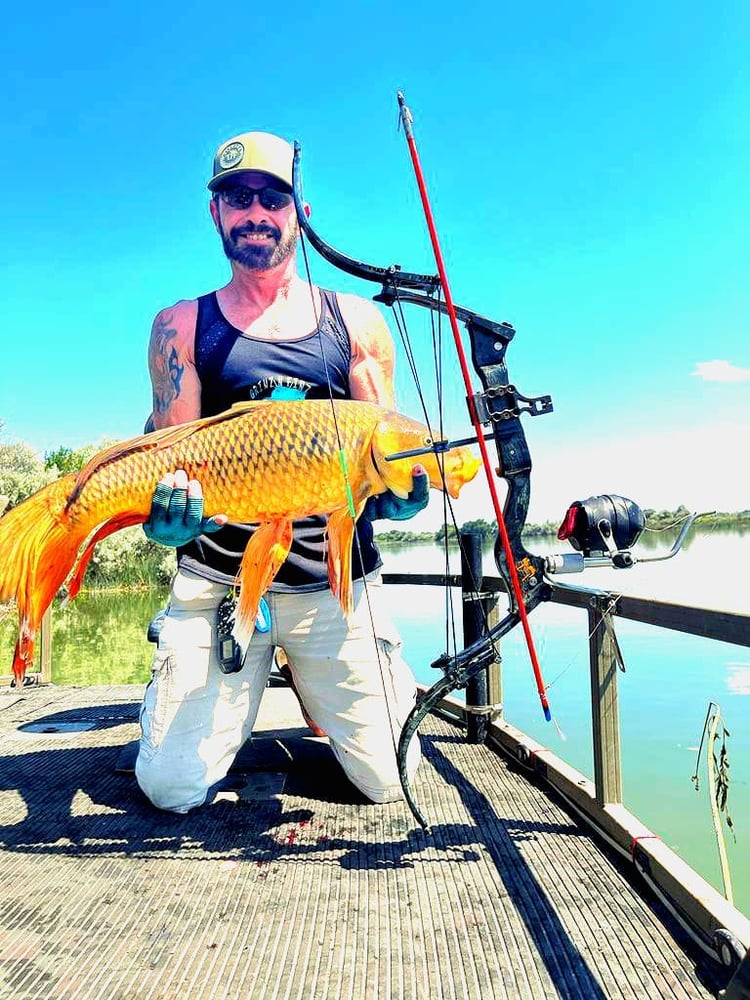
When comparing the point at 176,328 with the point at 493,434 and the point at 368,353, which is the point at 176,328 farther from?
the point at 493,434

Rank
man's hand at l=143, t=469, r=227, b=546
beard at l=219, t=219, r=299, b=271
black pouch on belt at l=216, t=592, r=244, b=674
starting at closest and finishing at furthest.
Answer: man's hand at l=143, t=469, r=227, b=546
black pouch on belt at l=216, t=592, r=244, b=674
beard at l=219, t=219, r=299, b=271

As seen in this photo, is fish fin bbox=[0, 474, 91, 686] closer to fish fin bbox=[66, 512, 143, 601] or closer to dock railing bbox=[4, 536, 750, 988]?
fish fin bbox=[66, 512, 143, 601]

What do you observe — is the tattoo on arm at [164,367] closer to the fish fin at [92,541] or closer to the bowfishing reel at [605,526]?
the fish fin at [92,541]

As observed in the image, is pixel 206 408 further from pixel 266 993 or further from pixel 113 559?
pixel 113 559

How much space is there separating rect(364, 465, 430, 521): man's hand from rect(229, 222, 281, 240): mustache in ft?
→ 4.63

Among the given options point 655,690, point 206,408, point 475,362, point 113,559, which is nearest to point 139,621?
point 113,559

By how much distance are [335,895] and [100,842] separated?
109 centimetres

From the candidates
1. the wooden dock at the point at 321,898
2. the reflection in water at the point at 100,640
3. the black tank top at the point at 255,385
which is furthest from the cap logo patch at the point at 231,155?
the reflection in water at the point at 100,640

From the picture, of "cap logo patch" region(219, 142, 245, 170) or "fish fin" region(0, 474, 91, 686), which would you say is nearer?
"fish fin" region(0, 474, 91, 686)

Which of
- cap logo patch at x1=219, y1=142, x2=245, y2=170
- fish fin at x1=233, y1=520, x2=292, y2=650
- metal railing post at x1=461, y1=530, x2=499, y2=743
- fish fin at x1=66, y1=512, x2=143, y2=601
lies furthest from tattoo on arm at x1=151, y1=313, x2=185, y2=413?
metal railing post at x1=461, y1=530, x2=499, y2=743

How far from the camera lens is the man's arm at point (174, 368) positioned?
331 centimetres

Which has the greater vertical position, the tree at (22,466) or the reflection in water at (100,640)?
the tree at (22,466)

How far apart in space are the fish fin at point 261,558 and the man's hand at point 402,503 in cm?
41

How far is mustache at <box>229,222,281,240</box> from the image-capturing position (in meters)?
3.36
